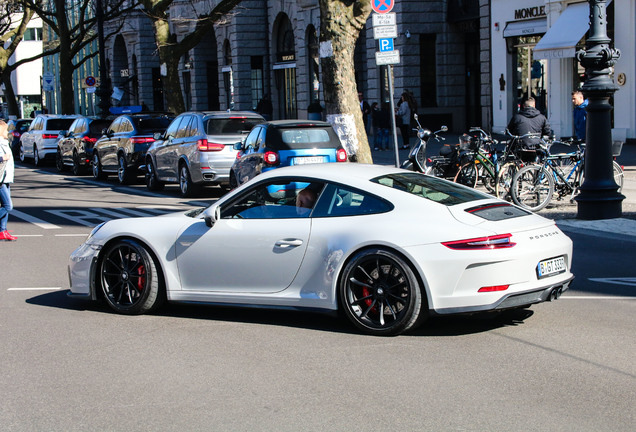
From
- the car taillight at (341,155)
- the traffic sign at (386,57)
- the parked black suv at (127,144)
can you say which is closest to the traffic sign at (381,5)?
the traffic sign at (386,57)

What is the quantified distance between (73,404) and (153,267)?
240 centimetres

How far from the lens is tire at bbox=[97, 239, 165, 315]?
25.4 feet

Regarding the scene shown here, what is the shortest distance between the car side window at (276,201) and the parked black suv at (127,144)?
15580mm

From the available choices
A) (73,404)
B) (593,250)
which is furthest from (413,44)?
(73,404)

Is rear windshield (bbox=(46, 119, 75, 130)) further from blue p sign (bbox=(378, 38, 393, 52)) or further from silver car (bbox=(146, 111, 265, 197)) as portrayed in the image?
blue p sign (bbox=(378, 38, 393, 52))

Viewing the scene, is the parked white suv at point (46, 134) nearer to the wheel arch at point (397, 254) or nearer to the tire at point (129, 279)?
the tire at point (129, 279)

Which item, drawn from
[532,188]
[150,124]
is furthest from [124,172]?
[532,188]

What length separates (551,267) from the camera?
22.6 feet

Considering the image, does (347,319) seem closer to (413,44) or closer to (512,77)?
(512,77)

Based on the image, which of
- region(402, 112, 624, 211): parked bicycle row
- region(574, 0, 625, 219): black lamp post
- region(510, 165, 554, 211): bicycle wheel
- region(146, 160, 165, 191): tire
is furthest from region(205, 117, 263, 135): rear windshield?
region(574, 0, 625, 219): black lamp post

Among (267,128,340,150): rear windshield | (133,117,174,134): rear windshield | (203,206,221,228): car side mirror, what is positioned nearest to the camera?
(203,206,221,228): car side mirror

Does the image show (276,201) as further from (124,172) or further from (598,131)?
(124,172)

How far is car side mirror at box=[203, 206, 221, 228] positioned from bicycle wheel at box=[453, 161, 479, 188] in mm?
10530

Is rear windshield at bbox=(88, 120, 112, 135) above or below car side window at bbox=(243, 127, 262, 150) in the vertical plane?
above
